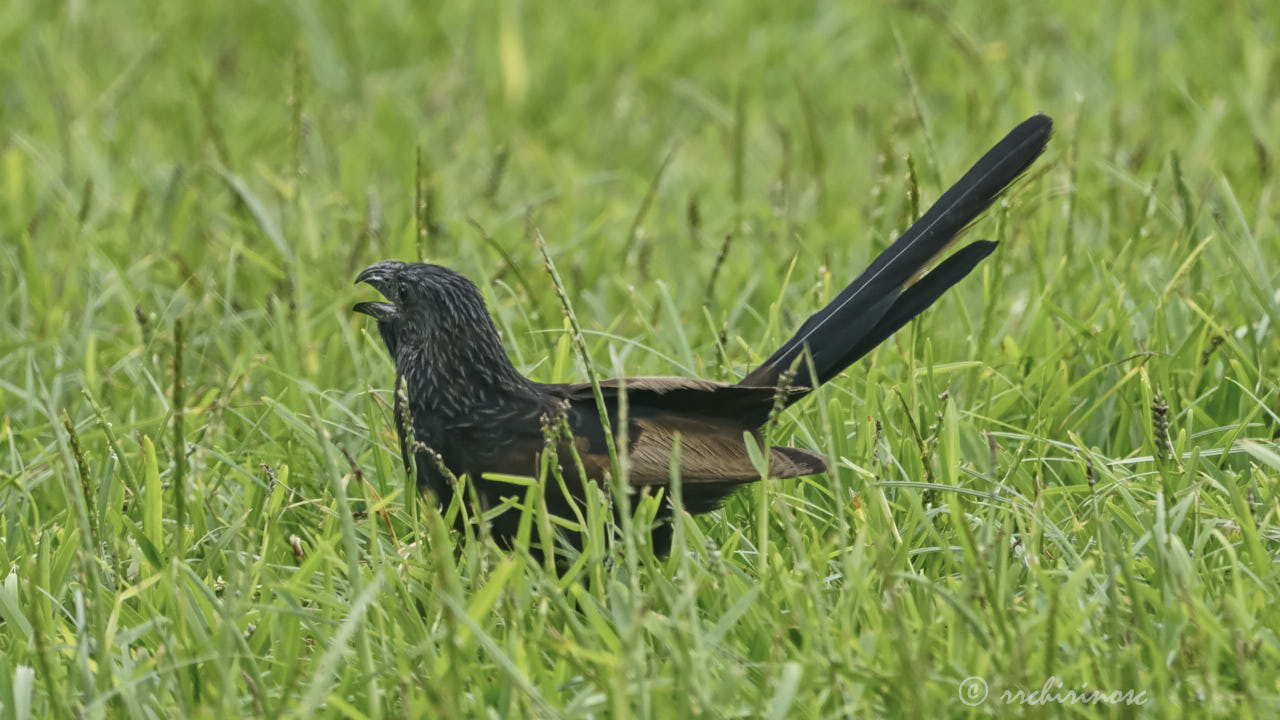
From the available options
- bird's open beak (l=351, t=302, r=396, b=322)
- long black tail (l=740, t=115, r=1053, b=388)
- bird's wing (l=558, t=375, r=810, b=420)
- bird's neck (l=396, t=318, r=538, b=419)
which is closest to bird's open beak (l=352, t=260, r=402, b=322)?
bird's open beak (l=351, t=302, r=396, b=322)

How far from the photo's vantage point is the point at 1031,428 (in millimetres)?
3506

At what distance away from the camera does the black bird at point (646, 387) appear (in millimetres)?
3154

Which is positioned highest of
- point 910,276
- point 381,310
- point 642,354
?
point 910,276

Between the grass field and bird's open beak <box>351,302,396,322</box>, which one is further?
bird's open beak <box>351,302,396,322</box>

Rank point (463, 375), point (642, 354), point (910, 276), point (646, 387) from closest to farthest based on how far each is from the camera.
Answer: point (646, 387) → point (463, 375) → point (910, 276) → point (642, 354)

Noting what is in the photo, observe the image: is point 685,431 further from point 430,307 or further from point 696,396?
point 430,307

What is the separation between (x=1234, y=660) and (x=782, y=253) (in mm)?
3029

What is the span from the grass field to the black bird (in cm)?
16

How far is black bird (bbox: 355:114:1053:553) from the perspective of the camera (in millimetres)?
3154

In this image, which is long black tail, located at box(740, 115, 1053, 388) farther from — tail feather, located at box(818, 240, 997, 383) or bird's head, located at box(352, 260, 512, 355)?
bird's head, located at box(352, 260, 512, 355)

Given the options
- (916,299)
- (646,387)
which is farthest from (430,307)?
(916,299)

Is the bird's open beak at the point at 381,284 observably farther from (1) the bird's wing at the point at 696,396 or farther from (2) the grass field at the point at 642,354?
(1) the bird's wing at the point at 696,396

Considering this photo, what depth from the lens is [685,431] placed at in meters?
3.26

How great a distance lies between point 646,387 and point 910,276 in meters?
0.70
